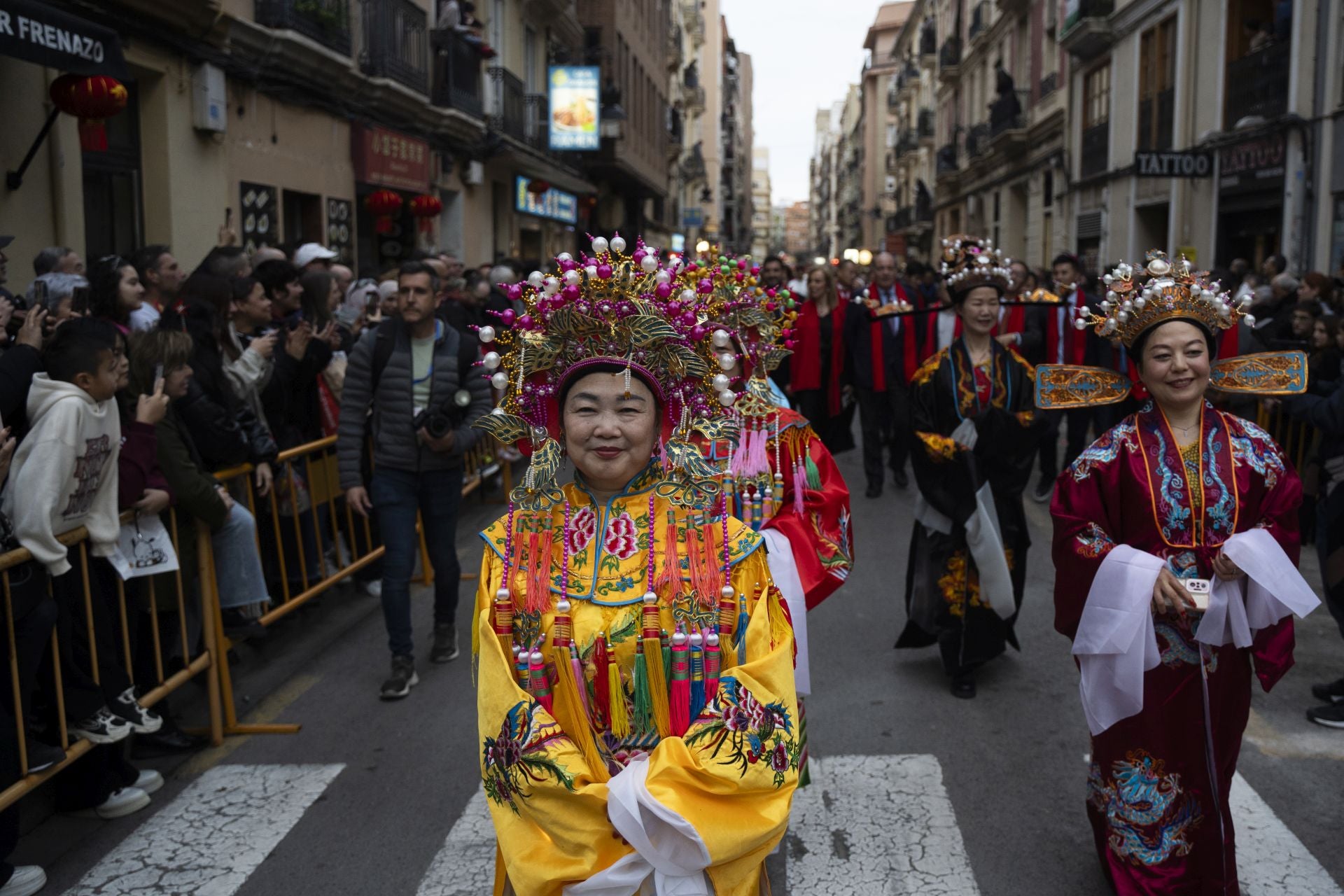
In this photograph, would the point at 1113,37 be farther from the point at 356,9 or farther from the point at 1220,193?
the point at 356,9

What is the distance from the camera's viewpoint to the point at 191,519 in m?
5.24

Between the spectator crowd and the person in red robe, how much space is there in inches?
81.4

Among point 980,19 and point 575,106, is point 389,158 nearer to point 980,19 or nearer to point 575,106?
point 575,106

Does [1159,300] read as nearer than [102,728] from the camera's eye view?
Yes

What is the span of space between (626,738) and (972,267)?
12.6ft

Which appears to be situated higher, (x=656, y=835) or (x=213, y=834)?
(x=656, y=835)

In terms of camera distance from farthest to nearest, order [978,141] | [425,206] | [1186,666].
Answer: [978,141] → [425,206] → [1186,666]

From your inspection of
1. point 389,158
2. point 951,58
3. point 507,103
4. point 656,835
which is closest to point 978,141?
point 951,58

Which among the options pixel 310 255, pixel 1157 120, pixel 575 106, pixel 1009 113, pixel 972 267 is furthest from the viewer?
pixel 1009 113

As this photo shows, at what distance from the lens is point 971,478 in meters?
5.64

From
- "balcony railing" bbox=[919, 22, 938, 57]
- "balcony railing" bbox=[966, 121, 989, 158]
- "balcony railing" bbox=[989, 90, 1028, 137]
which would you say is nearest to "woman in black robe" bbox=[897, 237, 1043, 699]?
"balcony railing" bbox=[989, 90, 1028, 137]

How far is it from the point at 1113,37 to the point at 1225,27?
526cm

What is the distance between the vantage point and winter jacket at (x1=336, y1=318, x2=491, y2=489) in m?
5.77

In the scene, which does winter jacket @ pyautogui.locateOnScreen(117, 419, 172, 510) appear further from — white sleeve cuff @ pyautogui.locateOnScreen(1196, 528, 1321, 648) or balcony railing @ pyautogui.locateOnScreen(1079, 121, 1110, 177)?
balcony railing @ pyautogui.locateOnScreen(1079, 121, 1110, 177)
